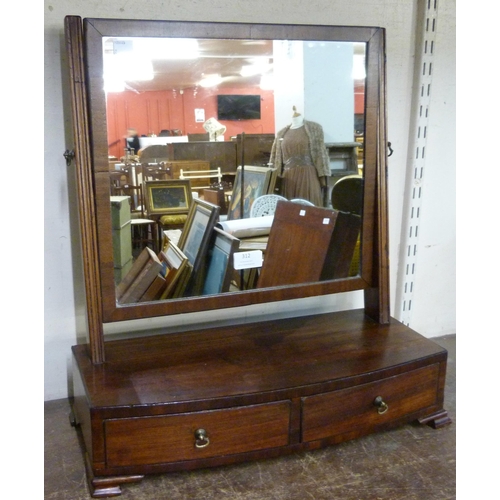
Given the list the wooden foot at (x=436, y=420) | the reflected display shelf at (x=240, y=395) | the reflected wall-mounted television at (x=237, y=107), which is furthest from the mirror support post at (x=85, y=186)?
the wooden foot at (x=436, y=420)

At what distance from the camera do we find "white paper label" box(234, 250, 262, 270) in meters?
1.50

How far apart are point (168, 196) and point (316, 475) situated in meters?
0.77

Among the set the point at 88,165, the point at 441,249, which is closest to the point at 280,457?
the point at 88,165

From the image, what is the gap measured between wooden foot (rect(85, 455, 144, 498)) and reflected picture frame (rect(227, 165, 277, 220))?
0.68m

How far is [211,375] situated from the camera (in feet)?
4.45

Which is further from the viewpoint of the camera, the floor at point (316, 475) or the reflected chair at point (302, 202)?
the reflected chair at point (302, 202)

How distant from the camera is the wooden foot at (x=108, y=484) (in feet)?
4.09

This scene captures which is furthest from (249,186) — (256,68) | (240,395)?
(240,395)

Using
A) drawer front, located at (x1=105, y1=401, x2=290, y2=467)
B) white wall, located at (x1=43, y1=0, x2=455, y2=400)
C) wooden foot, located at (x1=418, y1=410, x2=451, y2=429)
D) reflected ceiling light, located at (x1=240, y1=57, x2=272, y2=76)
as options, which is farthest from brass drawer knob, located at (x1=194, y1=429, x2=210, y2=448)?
reflected ceiling light, located at (x1=240, y1=57, x2=272, y2=76)

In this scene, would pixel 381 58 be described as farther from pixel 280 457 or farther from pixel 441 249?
pixel 280 457

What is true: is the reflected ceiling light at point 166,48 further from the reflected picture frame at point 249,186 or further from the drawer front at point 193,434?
the drawer front at point 193,434

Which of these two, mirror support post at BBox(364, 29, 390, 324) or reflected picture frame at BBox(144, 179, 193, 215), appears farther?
mirror support post at BBox(364, 29, 390, 324)

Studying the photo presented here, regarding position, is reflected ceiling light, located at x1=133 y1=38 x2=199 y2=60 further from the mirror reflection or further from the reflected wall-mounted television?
the reflected wall-mounted television

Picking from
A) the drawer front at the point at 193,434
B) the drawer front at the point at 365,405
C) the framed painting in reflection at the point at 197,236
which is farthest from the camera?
the framed painting in reflection at the point at 197,236
